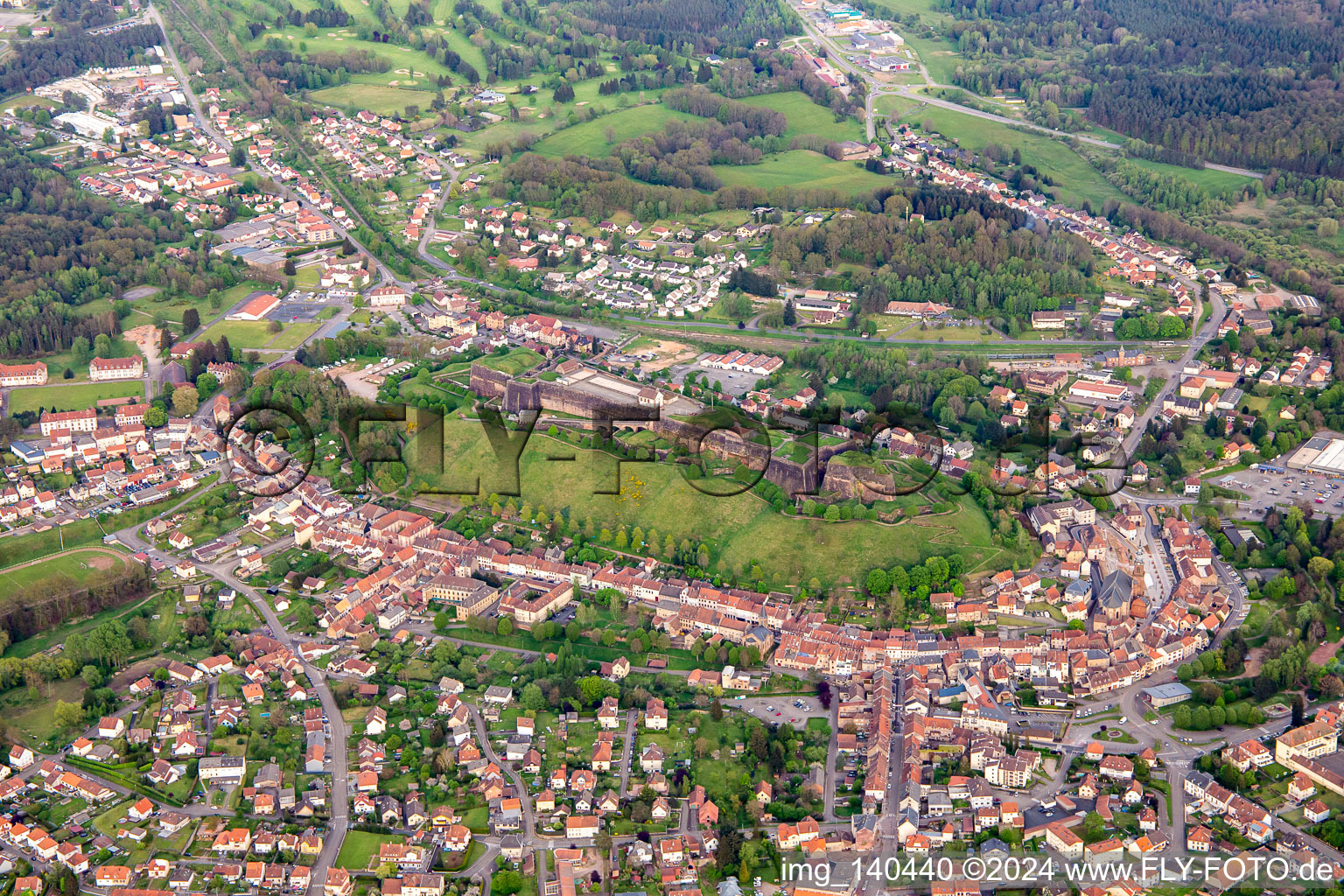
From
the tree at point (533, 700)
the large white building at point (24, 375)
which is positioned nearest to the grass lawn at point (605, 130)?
the large white building at point (24, 375)

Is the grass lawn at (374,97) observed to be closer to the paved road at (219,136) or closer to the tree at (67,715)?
the paved road at (219,136)

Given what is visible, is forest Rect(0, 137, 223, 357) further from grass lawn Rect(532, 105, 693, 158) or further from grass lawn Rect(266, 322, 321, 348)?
grass lawn Rect(532, 105, 693, 158)

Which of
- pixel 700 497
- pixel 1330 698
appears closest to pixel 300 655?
pixel 700 497

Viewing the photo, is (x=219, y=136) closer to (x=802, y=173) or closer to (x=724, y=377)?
(x=802, y=173)

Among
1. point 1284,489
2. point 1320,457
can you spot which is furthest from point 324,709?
point 1320,457

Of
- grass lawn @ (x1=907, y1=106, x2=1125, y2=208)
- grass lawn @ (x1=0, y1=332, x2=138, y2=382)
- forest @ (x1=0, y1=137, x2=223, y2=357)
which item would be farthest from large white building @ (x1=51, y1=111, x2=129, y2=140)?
grass lawn @ (x1=907, y1=106, x2=1125, y2=208)

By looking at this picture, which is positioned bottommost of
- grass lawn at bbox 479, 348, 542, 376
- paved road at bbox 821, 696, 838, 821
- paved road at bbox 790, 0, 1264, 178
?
paved road at bbox 821, 696, 838, 821
